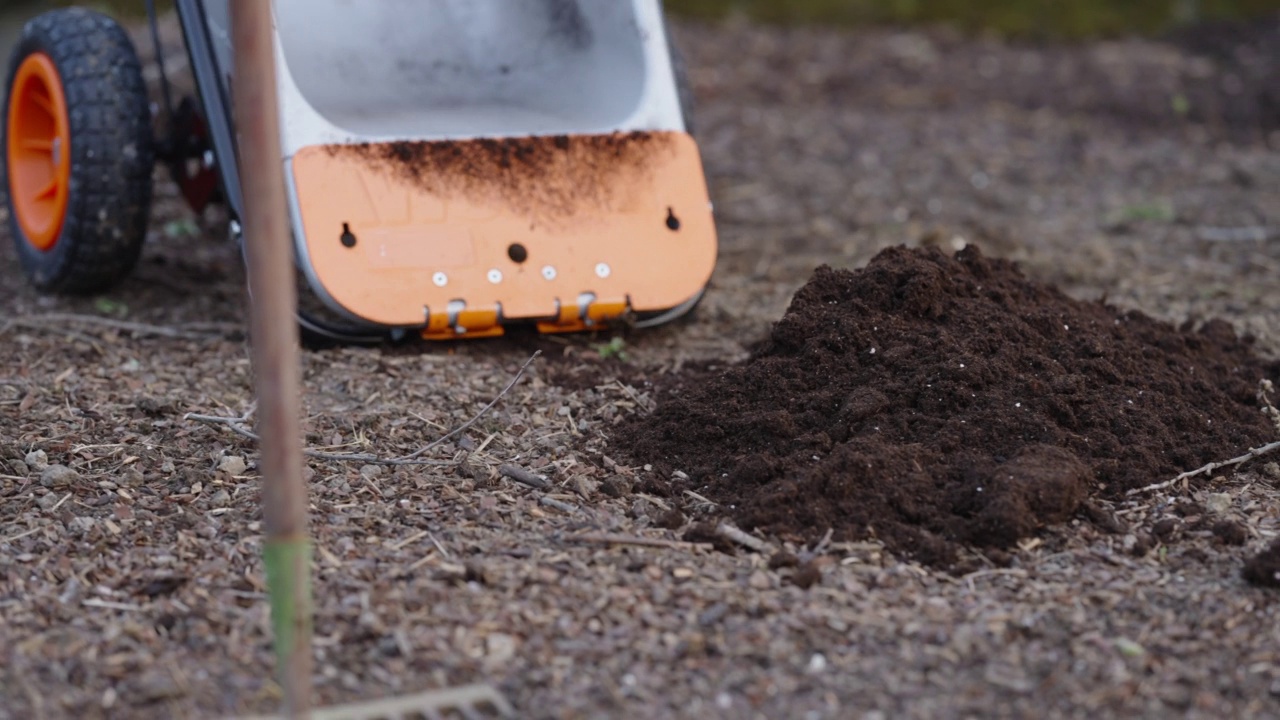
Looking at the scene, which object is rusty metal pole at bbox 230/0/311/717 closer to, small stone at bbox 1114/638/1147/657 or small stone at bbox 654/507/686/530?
small stone at bbox 654/507/686/530

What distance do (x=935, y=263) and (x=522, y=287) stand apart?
104 centimetres

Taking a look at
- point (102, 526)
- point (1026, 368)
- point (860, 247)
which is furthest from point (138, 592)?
point (860, 247)

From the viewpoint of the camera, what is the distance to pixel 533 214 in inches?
139

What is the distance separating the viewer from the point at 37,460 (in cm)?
284

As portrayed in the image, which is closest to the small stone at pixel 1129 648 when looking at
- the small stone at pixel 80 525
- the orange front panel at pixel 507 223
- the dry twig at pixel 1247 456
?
the dry twig at pixel 1247 456

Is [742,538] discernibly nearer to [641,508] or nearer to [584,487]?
[641,508]

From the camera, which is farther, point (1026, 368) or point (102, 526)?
point (1026, 368)

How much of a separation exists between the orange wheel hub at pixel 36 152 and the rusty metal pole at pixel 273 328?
2.26 meters

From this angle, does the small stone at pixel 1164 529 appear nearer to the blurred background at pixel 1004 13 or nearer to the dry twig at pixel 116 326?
the dry twig at pixel 116 326

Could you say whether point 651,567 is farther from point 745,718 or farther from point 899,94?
point 899,94

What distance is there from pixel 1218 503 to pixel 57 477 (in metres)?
2.36

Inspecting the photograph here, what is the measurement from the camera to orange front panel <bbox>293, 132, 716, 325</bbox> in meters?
3.35

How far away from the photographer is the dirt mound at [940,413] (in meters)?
2.61

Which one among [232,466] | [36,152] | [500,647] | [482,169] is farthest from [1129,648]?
[36,152]
